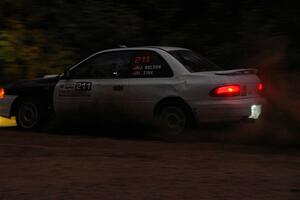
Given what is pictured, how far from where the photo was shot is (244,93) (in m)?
10.7

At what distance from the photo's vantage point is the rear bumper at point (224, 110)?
10445 mm

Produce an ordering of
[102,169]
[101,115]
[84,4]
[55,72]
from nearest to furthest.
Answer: [102,169]
[101,115]
[55,72]
[84,4]

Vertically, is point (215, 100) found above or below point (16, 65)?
below

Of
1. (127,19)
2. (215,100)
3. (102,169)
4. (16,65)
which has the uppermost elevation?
(127,19)

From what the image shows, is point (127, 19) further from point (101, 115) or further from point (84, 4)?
point (101, 115)

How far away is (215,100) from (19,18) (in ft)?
29.1

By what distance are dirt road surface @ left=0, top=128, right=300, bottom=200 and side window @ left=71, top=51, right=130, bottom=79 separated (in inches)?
54.1

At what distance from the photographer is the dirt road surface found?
669 cm

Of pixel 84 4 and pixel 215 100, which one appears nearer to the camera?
pixel 215 100

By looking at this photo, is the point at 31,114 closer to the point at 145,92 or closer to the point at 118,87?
the point at 118,87

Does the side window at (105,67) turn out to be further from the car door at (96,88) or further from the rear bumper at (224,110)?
the rear bumper at (224,110)

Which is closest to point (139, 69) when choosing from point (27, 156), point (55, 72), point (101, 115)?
point (101, 115)

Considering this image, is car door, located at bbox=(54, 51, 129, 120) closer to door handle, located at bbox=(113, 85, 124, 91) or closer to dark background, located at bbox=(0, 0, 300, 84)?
door handle, located at bbox=(113, 85, 124, 91)

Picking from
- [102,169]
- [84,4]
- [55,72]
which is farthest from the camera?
A: [84,4]
